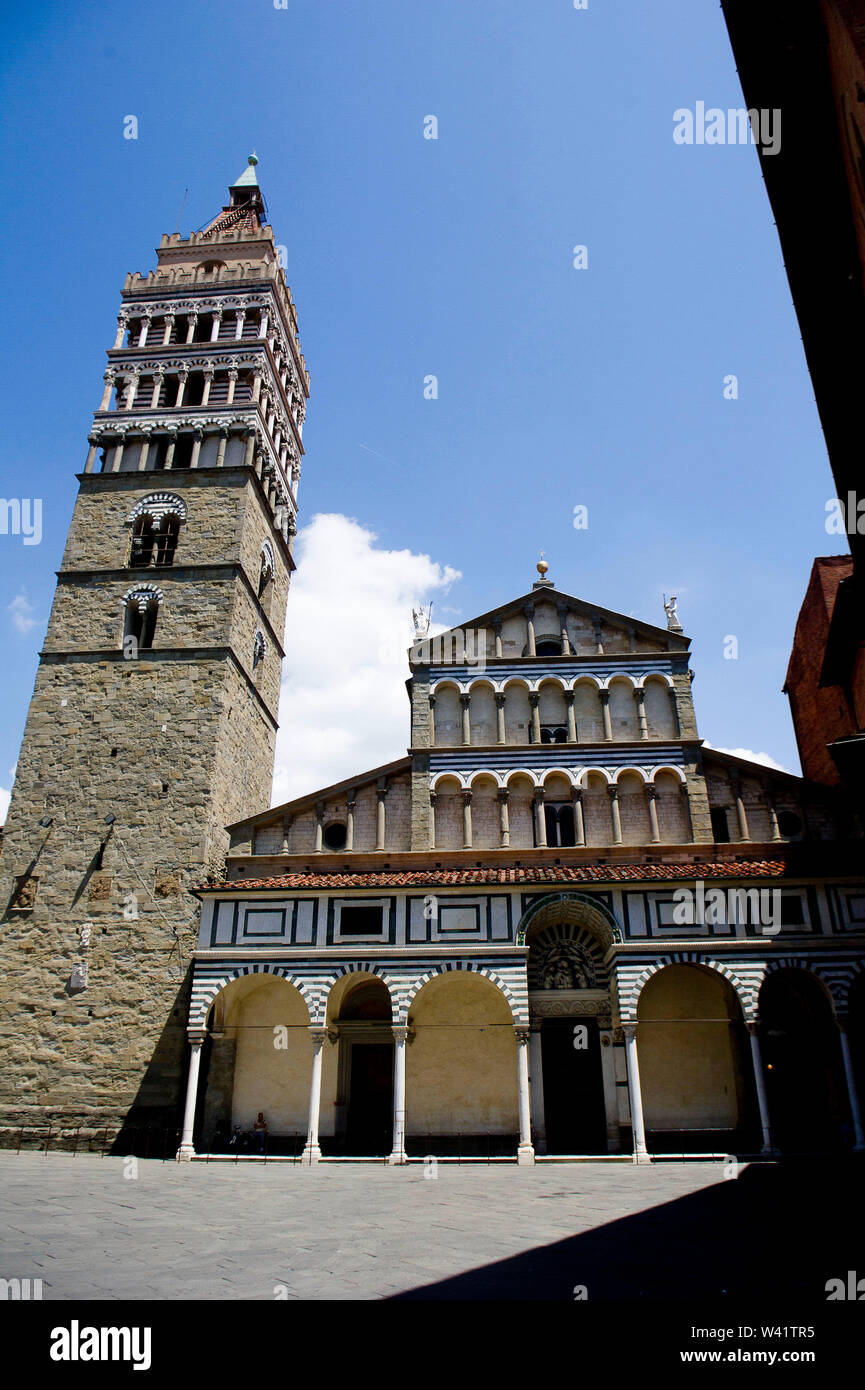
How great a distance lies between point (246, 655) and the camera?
23250mm

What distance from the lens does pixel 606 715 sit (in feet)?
69.6

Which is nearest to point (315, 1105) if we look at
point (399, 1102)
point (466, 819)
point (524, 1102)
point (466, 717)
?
point (399, 1102)

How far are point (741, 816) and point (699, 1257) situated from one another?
14615 mm

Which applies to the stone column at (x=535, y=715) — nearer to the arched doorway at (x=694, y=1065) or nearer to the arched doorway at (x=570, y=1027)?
the arched doorway at (x=570, y=1027)

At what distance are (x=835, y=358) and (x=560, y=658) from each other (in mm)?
12388

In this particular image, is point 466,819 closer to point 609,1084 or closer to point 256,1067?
point 609,1084

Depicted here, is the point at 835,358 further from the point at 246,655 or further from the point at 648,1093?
Answer: the point at 246,655

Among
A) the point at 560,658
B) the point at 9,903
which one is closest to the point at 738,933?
the point at 560,658

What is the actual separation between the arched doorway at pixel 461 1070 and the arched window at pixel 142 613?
1198cm

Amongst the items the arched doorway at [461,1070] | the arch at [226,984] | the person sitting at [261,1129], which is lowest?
the person sitting at [261,1129]

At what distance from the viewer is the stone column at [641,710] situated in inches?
826

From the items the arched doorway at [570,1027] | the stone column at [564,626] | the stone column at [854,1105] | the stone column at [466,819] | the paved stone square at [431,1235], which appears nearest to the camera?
the paved stone square at [431,1235]

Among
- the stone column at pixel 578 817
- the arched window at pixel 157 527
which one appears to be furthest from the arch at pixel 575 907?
the arched window at pixel 157 527
